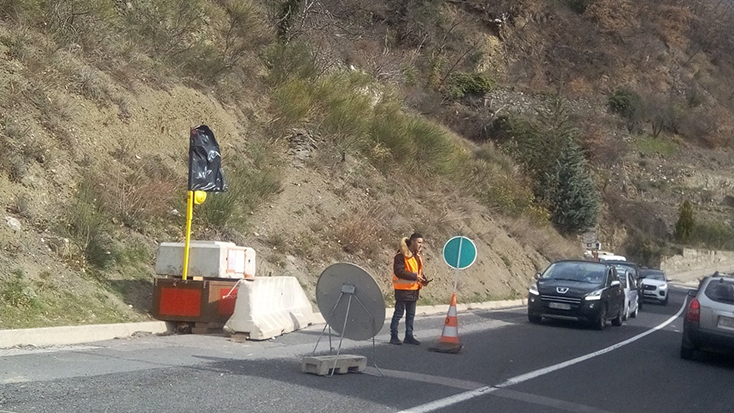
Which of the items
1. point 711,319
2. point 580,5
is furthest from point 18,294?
point 580,5

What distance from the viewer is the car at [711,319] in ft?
46.3

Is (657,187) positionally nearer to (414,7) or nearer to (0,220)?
(414,7)

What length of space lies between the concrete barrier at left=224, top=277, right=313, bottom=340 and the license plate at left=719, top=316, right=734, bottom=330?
24.0 feet

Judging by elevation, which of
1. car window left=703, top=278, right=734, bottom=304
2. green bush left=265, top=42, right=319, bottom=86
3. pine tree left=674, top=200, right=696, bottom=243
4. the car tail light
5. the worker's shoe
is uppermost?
green bush left=265, top=42, right=319, bottom=86

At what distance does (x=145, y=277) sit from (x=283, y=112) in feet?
35.7

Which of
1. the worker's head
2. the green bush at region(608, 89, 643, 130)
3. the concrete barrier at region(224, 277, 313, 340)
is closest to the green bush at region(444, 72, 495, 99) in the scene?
the green bush at region(608, 89, 643, 130)

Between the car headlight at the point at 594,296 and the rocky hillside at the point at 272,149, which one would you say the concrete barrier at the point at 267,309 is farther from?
the car headlight at the point at 594,296

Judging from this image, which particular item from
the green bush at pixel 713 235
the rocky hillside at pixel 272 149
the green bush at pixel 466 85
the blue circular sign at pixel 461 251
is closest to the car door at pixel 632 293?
the rocky hillside at pixel 272 149

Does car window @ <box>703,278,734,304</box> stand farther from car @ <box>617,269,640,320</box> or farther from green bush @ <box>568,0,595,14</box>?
green bush @ <box>568,0,595,14</box>

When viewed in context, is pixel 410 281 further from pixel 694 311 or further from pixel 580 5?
pixel 580 5

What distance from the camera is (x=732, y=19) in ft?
294

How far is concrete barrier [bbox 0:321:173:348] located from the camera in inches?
422

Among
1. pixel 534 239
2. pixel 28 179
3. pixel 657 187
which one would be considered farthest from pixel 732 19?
pixel 28 179

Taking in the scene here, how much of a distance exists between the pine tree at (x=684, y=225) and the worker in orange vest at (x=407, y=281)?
50.1 metres
